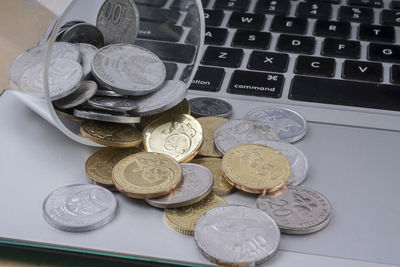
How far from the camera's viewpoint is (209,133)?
0.70 metres

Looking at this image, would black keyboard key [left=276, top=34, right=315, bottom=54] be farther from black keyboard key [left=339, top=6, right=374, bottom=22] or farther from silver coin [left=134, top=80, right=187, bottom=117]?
silver coin [left=134, top=80, right=187, bottom=117]

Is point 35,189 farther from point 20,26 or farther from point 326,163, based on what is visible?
point 326,163

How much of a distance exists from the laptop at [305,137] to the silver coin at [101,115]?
5cm

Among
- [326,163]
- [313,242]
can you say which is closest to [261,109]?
[326,163]

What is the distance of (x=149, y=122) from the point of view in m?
0.70

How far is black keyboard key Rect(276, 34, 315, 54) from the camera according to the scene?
0.83 meters

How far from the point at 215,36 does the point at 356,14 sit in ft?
0.72

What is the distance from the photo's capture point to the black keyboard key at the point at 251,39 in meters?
0.84

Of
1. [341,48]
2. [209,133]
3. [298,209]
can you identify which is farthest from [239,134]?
[341,48]

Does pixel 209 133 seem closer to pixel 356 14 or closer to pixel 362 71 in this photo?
pixel 362 71

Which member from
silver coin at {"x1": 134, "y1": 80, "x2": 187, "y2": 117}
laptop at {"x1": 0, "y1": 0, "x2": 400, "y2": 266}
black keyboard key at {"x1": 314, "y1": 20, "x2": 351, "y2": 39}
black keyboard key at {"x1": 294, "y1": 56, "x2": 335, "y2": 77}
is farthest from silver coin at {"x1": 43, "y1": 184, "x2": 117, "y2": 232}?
black keyboard key at {"x1": 314, "y1": 20, "x2": 351, "y2": 39}

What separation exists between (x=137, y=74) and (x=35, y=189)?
0.60ft

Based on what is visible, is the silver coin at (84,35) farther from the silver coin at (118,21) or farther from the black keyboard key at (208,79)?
the black keyboard key at (208,79)

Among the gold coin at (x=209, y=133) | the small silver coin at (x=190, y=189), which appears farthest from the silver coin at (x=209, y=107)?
the small silver coin at (x=190, y=189)
